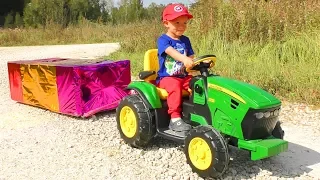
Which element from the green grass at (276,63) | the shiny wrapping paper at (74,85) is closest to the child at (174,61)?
the shiny wrapping paper at (74,85)

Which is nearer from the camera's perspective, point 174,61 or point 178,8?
point 178,8

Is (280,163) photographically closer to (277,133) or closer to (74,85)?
(277,133)

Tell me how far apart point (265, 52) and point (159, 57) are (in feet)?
13.2

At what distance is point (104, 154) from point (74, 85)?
1.41 meters

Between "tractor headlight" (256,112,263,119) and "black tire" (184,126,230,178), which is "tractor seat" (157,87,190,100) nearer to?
"black tire" (184,126,230,178)

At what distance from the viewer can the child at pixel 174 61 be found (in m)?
3.77

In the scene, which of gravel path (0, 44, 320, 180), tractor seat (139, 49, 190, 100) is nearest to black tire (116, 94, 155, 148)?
gravel path (0, 44, 320, 180)

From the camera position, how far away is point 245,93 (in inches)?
129

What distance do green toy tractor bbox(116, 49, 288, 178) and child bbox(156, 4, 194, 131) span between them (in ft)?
0.27

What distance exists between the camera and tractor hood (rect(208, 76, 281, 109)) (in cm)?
319

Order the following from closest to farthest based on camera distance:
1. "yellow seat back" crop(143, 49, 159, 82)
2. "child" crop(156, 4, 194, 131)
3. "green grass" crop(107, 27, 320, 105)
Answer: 1. "child" crop(156, 4, 194, 131)
2. "yellow seat back" crop(143, 49, 159, 82)
3. "green grass" crop(107, 27, 320, 105)

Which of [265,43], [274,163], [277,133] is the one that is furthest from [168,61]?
[265,43]

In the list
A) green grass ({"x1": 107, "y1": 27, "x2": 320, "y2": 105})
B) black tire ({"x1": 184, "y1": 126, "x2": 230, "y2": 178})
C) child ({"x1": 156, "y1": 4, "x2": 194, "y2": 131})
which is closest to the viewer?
black tire ({"x1": 184, "y1": 126, "x2": 230, "y2": 178})

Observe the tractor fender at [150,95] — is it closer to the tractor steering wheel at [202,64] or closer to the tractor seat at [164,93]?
the tractor seat at [164,93]
